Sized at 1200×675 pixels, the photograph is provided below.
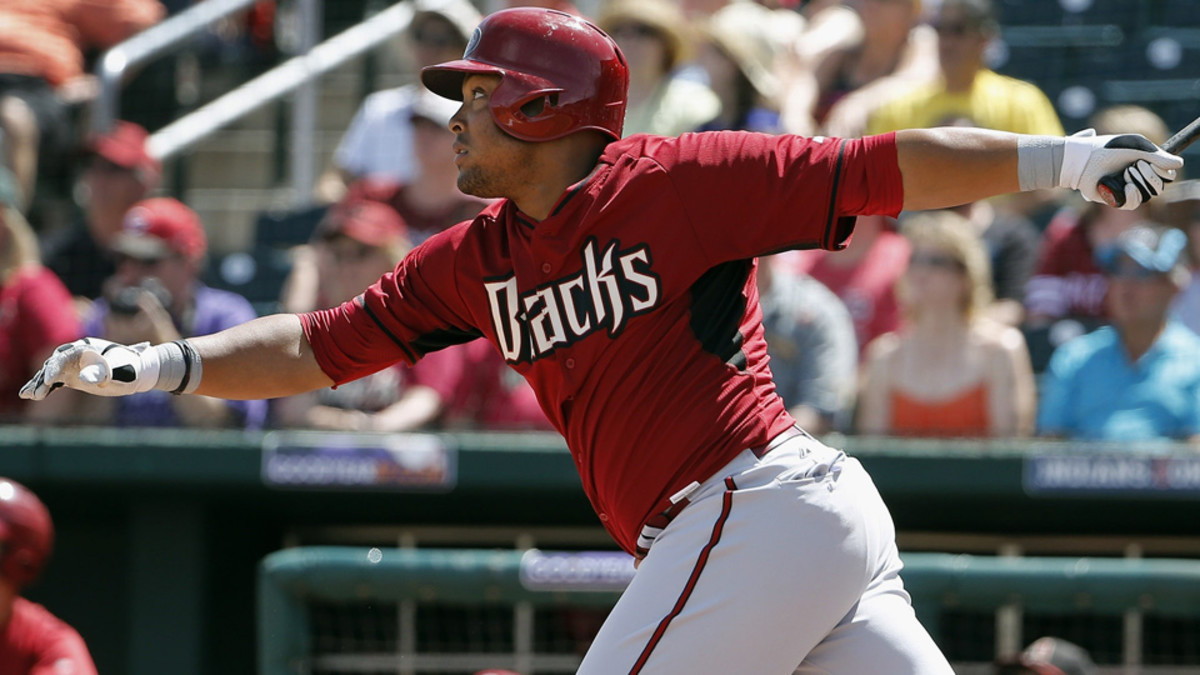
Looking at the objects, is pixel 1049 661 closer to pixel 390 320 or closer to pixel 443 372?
pixel 390 320

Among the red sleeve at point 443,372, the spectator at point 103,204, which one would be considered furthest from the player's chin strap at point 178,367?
the spectator at point 103,204

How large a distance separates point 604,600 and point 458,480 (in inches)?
33.9

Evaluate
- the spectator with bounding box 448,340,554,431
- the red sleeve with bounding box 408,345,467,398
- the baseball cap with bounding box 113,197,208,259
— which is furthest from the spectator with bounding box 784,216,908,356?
the baseball cap with bounding box 113,197,208,259

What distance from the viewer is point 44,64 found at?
26.3 feet

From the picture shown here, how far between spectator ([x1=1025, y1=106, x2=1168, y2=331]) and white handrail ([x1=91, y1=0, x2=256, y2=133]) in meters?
4.10

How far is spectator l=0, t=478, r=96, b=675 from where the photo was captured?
4664mm

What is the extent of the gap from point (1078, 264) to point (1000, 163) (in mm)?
3434

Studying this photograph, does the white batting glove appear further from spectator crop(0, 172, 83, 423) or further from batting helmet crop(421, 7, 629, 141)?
spectator crop(0, 172, 83, 423)

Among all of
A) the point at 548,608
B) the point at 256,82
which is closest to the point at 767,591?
the point at 548,608

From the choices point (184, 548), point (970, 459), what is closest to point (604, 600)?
point (970, 459)

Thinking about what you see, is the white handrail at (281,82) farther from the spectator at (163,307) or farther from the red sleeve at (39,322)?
the red sleeve at (39,322)

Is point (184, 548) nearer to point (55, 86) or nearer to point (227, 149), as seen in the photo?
point (55, 86)

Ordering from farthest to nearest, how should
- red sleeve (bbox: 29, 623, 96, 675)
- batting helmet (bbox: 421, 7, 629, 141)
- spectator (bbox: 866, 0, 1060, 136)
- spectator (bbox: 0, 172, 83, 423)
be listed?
spectator (bbox: 866, 0, 1060, 136), spectator (bbox: 0, 172, 83, 423), red sleeve (bbox: 29, 623, 96, 675), batting helmet (bbox: 421, 7, 629, 141)

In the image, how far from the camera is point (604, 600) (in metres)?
4.47
